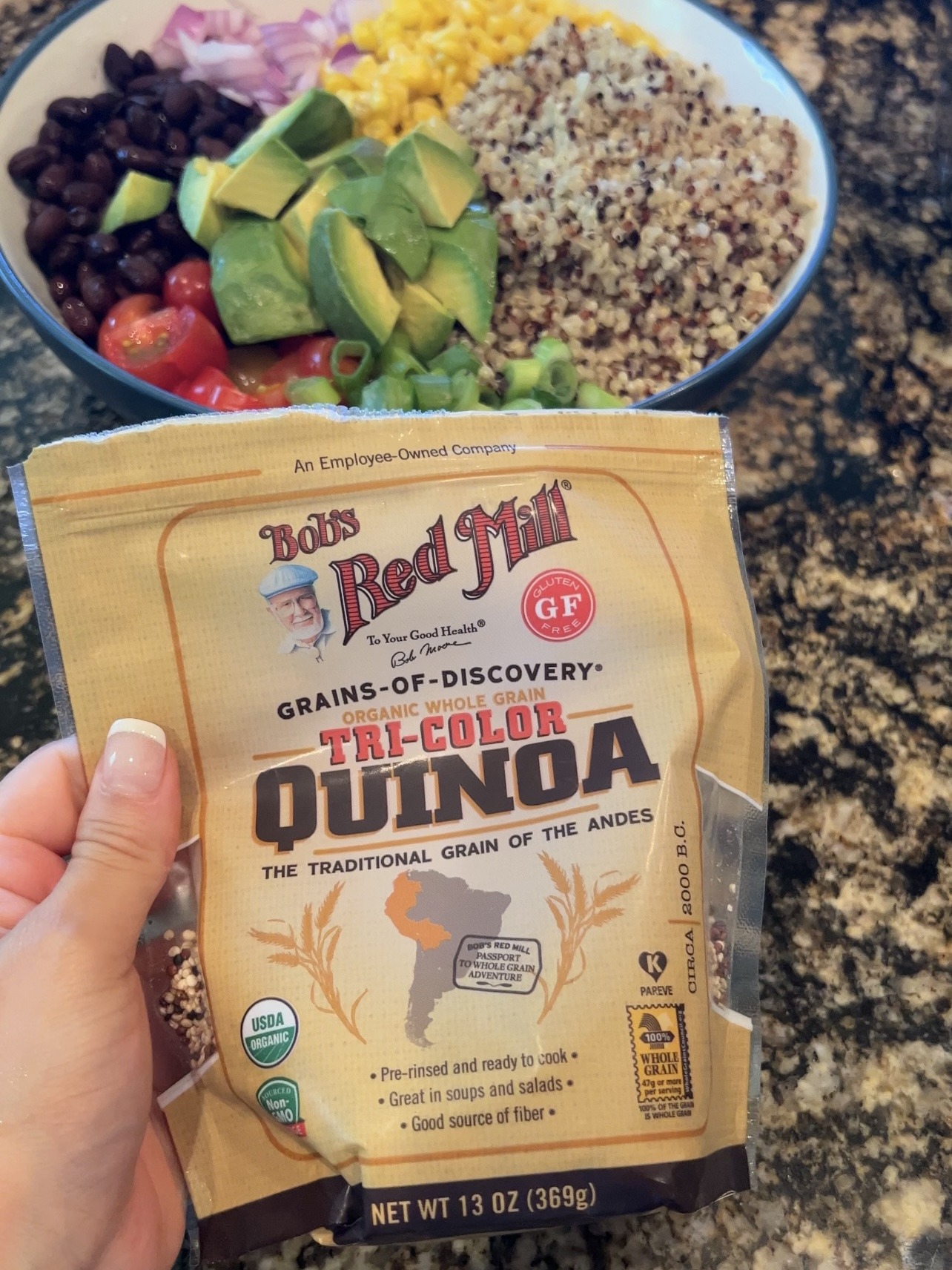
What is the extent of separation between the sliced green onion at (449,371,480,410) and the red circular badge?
389mm

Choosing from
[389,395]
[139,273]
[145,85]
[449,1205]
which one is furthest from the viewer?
[145,85]

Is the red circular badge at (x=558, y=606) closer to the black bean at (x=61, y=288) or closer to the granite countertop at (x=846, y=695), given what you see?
the granite countertop at (x=846, y=695)

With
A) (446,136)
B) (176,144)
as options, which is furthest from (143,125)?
(446,136)

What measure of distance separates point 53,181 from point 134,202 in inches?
3.7

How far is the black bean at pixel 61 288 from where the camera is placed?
1080mm

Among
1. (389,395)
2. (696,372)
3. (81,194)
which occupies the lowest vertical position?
(696,372)

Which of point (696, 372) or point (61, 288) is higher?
point (61, 288)

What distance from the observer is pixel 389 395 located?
988 millimetres

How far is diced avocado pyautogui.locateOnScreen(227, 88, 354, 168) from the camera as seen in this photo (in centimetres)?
113

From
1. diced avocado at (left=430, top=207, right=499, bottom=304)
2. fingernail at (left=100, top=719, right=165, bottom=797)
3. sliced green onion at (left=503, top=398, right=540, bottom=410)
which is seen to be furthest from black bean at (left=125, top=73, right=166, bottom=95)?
fingernail at (left=100, top=719, right=165, bottom=797)

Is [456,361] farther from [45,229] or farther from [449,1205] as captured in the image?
[449,1205]

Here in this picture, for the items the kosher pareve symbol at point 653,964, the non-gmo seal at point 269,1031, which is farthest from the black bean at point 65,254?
the kosher pareve symbol at point 653,964

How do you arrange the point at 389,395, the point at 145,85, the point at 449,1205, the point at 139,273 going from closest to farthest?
the point at 449,1205, the point at 389,395, the point at 139,273, the point at 145,85

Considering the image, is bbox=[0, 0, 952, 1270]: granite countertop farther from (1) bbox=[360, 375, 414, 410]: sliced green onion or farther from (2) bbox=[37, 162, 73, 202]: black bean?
(1) bbox=[360, 375, 414, 410]: sliced green onion
